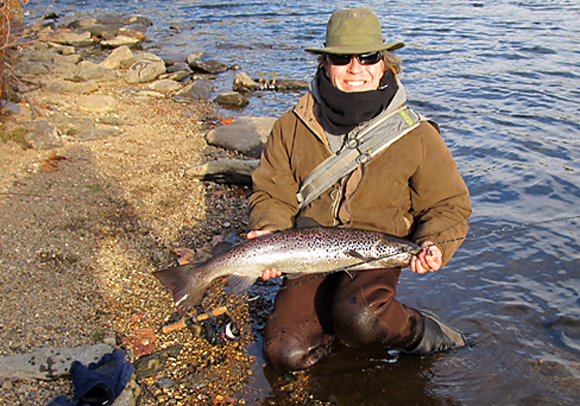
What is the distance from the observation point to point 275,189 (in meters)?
4.09

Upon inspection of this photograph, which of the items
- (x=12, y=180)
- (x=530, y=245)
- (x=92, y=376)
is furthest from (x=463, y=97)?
(x=92, y=376)

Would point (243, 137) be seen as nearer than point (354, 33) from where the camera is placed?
No

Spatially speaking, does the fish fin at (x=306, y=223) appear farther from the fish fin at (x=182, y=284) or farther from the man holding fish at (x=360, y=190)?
the fish fin at (x=182, y=284)

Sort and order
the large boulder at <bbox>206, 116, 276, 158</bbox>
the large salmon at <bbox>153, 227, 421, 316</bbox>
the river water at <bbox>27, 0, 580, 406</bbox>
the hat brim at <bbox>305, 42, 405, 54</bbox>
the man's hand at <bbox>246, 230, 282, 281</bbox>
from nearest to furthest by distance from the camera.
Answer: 1. the hat brim at <bbox>305, 42, 405, 54</bbox>
2. the large salmon at <bbox>153, 227, 421, 316</bbox>
3. the man's hand at <bbox>246, 230, 282, 281</bbox>
4. the river water at <bbox>27, 0, 580, 406</bbox>
5. the large boulder at <bbox>206, 116, 276, 158</bbox>

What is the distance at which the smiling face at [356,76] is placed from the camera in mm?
3607

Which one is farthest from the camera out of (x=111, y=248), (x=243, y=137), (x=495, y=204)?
(x=243, y=137)

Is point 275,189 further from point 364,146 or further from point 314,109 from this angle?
point 364,146

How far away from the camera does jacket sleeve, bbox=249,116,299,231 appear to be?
396 centimetres

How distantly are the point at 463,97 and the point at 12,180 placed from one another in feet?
32.3

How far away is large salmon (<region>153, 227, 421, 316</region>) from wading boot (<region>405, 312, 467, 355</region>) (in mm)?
721

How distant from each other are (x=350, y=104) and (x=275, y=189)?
102cm

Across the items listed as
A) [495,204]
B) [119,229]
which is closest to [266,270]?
[119,229]

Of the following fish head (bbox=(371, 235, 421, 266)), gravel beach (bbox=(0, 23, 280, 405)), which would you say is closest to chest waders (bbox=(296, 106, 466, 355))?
fish head (bbox=(371, 235, 421, 266))

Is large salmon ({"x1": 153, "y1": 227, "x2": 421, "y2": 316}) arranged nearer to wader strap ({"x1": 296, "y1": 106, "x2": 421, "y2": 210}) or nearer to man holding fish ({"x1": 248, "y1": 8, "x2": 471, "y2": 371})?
man holding fish ({"x1": 248, "y1": 8, "x2": 471, "y2": 371})
